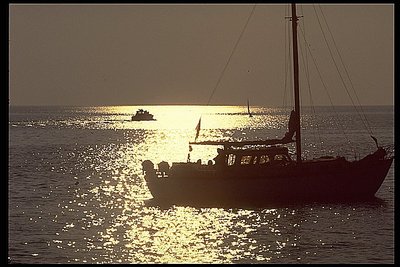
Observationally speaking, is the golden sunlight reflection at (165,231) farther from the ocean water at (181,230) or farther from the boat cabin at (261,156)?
the boat cabin at (261,156)

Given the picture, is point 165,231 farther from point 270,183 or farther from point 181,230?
point 270,183

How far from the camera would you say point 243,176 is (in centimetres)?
4781

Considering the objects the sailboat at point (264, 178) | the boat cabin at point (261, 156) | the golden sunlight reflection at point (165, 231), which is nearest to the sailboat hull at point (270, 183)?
the sailboat at point (264, 178)

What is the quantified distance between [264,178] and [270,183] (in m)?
0.48

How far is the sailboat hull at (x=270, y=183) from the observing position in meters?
47.6

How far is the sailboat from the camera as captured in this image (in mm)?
47594

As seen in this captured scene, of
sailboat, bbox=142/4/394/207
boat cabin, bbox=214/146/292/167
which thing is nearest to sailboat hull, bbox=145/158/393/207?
sailboat, bbox=142/4/394/207

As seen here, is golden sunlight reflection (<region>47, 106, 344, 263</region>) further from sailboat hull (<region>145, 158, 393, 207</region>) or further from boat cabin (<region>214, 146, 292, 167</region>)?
boat cabin (<region>214, 146, 292, 167</region>)

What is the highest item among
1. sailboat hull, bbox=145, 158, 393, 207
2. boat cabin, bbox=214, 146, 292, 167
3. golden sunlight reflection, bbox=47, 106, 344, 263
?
boat cabin, bbox=214, 146, 292, 167

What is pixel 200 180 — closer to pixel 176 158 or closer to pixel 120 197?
pixel 120 197

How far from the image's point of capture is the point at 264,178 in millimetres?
47438

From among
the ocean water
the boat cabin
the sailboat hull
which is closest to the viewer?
the ocean water

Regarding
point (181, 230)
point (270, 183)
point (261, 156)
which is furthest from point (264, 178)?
point (181, 230)

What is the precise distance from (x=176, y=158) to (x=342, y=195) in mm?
62408
